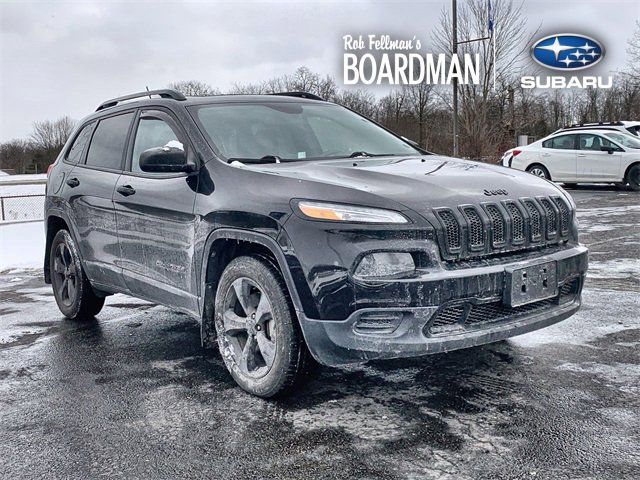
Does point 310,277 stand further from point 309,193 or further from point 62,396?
point 62,396

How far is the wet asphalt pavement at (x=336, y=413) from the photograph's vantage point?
2.93m

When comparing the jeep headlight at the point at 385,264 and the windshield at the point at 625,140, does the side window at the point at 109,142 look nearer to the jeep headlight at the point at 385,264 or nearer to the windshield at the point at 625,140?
the jeep headlight at the point at 385,264

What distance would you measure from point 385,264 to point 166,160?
5.12 feet

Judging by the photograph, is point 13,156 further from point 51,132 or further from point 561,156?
point 561,156

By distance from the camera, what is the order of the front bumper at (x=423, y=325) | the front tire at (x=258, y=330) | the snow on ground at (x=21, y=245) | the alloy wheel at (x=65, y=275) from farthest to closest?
1. the snow on ground at (x=21, y=245)
2. the alloy wheel at (x=65, y=275)
3. the front tire at (x=258, y=330)
4. the front bumper at (x=423, y=325)

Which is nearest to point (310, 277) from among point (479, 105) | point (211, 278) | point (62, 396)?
point (211, 278)

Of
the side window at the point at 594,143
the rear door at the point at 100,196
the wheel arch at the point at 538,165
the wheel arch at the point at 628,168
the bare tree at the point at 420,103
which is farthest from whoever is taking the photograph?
the bare tree at the point at 420,103

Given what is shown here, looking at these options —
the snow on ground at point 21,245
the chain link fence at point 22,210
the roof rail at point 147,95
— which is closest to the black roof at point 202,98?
the roof rail at point 147,95

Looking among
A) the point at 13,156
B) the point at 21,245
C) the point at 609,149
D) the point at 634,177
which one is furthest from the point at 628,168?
the point at 13,156

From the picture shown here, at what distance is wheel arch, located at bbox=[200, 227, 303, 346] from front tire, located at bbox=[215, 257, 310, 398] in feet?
0.27

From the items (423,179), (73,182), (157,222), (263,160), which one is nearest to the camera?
(423,179)

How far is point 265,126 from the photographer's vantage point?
15.0ft

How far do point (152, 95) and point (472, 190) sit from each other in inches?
101

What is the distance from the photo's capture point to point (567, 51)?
111ft
